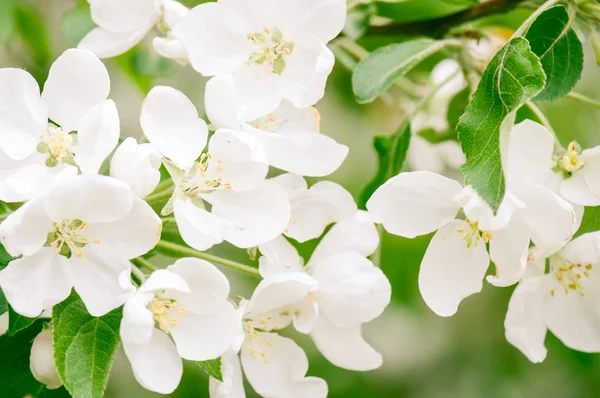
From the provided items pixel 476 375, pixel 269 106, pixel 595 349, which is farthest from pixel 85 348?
pixel 476 375

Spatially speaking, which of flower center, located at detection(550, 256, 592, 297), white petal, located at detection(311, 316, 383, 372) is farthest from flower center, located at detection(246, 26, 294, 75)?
flower center, located at detection(550, 256, 592, 297)

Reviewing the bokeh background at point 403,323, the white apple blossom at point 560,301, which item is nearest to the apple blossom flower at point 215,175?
the white apple blossom at point 560,301

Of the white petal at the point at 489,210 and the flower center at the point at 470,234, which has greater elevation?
the white petal at the point at 489,210

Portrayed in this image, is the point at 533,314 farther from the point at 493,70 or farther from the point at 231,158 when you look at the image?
the point at 231,158

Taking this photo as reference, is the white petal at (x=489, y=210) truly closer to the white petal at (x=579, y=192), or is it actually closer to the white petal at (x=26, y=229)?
the white petal at (x=579, y=192)

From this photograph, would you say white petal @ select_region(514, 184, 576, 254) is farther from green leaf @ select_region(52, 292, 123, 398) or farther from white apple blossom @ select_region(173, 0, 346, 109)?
green leaf @ select_region(52, 292, 123, 398)

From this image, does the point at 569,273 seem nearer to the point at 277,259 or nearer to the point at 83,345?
the point at 277,259

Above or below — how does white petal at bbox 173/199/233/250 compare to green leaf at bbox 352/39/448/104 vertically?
above
